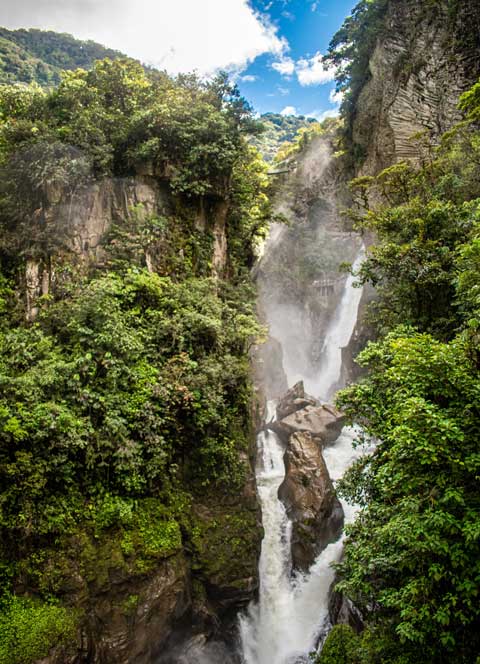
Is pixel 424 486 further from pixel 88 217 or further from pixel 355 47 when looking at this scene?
pixel 355 47

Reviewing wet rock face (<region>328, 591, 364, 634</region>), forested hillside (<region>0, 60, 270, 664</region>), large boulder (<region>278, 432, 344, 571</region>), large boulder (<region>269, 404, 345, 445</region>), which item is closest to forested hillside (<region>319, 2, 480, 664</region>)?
wet rock face (<region>328, 591, 364, 634</region>)

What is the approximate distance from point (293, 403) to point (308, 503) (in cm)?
787

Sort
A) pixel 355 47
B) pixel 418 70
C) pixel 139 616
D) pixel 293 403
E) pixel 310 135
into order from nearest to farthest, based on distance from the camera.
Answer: pixel 139 616, pixel 418 70, pixel 293 403, pixel 355 47, pixel 310 135

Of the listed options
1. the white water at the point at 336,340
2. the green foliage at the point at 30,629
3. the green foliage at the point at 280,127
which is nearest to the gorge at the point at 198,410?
the green foliage at the point at 30,629

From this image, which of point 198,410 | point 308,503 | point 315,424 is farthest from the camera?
point 315,424

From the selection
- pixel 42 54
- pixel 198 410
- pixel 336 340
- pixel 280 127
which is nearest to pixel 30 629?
pixel 198 410

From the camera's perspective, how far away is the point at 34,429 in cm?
736

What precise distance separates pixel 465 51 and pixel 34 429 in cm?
2234

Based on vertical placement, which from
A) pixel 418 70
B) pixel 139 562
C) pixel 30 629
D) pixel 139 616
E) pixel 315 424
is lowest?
pixel 139 616

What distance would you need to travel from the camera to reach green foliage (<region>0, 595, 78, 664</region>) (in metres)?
6.38

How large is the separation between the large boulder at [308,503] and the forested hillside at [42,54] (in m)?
38.9

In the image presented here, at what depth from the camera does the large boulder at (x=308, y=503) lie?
12.4 m

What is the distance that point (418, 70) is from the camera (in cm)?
1839

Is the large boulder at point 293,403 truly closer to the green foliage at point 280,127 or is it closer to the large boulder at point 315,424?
the large boulder at point 315,424
